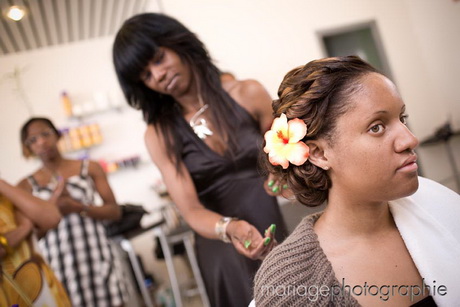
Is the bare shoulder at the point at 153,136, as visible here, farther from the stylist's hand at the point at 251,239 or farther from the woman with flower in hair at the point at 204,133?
the stylist's hand at the point at 251,239

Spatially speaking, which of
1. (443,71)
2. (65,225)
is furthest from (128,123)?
(443,71)

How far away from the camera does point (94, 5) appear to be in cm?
312

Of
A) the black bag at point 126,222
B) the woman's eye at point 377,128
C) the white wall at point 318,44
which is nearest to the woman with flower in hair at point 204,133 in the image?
the white wall at point 318,44

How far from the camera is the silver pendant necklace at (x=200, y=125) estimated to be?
1.14m

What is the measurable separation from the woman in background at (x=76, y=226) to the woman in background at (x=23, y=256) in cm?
50

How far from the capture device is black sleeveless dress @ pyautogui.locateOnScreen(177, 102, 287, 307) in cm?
114

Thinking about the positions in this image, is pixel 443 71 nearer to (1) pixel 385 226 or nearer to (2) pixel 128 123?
(1) pixel 385 226

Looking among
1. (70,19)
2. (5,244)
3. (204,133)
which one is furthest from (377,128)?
(70,19)

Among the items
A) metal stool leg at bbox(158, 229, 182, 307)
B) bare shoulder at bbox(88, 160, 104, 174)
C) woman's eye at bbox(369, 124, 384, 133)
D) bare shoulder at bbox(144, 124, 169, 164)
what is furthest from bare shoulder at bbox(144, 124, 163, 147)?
metal stool leg at bbox(158, 229, 182, 307)

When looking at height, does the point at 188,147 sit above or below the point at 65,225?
above

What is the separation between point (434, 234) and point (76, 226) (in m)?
1.50

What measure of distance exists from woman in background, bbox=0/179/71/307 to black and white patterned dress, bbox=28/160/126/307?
525 mm

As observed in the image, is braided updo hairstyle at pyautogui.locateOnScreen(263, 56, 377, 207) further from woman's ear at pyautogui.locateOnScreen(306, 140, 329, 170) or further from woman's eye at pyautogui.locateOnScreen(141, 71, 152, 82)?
woman's eye at pyautogui.locateOnScreen(141, 71, 152, 82)

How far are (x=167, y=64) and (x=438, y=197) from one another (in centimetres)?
72
